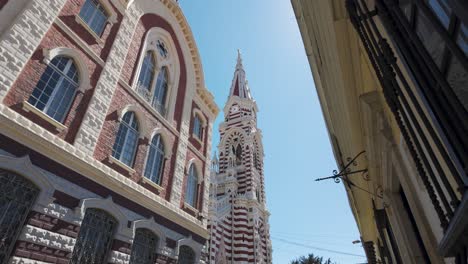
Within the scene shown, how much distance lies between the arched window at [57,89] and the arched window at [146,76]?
124 inches

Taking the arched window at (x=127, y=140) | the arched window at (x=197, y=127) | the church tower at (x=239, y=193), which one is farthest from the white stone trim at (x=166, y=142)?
the church tower at (x=239, y=193)

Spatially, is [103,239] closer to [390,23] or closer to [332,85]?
[332,85]

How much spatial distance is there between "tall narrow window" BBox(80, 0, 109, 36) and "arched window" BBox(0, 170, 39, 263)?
5.71m

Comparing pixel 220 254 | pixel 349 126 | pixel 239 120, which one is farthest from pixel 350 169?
pixel 239 120

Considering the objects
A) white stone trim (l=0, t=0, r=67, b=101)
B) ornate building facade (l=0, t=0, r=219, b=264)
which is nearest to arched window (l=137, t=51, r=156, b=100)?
ornate building facade (l=0, t=0, r=219, b=264)

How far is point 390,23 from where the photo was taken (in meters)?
1.84

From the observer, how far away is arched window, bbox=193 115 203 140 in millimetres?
14853

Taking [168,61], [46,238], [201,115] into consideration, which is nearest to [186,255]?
[46,238]

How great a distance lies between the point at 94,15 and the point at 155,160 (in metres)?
5.83

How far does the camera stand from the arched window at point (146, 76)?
37.3ft

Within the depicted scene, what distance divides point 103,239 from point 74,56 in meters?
5.56

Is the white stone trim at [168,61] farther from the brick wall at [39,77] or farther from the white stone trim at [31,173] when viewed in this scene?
the white stone trim at [31,173]

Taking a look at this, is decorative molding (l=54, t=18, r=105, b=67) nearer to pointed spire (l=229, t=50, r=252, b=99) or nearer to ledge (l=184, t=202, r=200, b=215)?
ledge (l=184, t=202, r=200, b=215)

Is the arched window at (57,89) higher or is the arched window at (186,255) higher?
the arched window at (57,89)
